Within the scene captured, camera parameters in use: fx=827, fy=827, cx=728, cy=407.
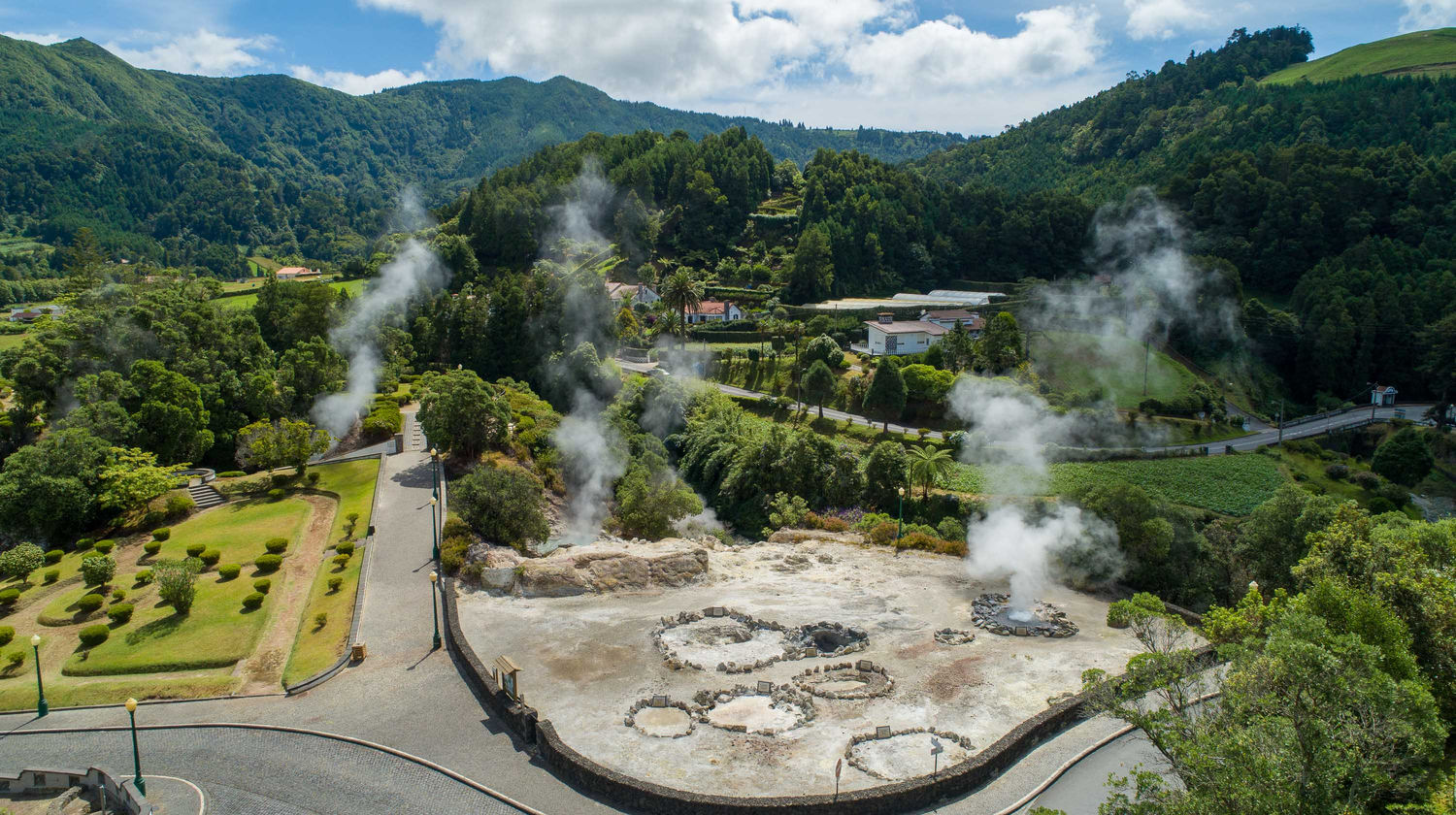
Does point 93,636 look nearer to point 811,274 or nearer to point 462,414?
point 462,414

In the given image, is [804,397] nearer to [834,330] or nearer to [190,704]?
[834,330]

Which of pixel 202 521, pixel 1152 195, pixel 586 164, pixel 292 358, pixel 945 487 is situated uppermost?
pixel 586 164

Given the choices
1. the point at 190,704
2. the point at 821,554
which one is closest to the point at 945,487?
the point at 821,554

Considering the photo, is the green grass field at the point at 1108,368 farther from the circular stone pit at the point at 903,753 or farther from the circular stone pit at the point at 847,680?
the circular stone pit at the point at 903,753

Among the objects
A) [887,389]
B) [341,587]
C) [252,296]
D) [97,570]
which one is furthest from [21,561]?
[252,296]

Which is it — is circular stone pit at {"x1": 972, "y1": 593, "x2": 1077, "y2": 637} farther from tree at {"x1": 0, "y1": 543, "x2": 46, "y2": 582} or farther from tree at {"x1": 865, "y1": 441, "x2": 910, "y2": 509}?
tree at {"x1": 0, "y1": 543, "x2": 46, "y2": 582}

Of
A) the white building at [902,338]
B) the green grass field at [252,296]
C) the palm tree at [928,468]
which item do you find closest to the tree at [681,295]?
the white building at [902,338]
